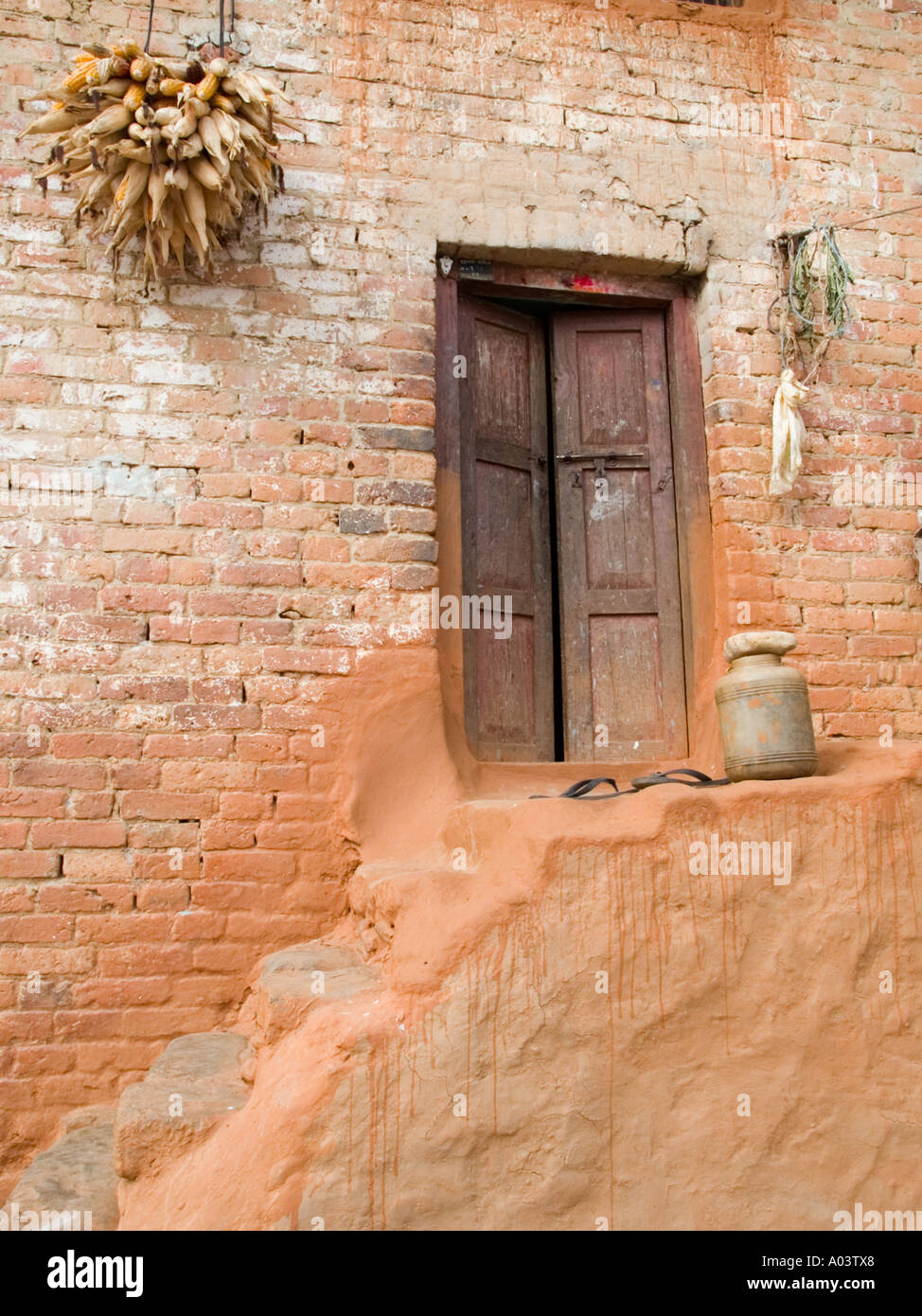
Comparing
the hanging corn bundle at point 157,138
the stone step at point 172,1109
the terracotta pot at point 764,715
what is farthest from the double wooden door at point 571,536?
the stone step at point 172,1109

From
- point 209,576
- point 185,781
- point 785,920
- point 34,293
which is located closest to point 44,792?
point 185,781

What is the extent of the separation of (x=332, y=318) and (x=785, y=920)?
2779 millimetres

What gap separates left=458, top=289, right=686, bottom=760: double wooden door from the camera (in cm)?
467

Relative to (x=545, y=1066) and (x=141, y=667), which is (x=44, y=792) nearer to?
(x=141, y=667)

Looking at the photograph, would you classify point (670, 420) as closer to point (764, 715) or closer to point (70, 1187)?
point (764, 715)

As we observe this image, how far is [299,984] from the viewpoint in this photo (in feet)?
11.0

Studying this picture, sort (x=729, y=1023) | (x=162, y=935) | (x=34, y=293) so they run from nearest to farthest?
1. (x=729, y=1023)
2. (x=162, y=935)
3. (x=34, y=293)

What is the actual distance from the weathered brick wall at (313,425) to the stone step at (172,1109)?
0.49 metres

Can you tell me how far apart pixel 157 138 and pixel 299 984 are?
2835mm

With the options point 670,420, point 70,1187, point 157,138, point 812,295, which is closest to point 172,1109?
point 70,1187

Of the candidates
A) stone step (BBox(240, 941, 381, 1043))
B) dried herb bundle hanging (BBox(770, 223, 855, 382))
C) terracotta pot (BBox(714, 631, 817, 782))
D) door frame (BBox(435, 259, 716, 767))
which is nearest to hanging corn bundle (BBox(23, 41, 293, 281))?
door frame (BBox(435, 259, 716, 767))
